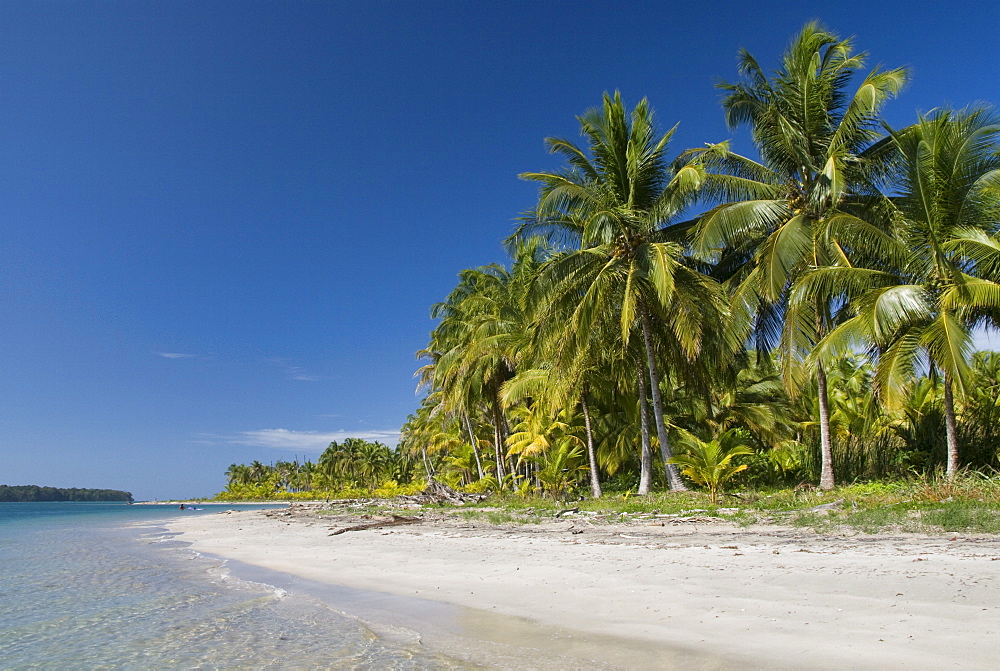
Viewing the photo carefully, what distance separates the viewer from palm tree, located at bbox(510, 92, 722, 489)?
14.4 metres

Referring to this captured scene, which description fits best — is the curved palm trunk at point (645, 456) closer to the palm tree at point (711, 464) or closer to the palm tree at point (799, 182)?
the palm tree at point (711, 464)

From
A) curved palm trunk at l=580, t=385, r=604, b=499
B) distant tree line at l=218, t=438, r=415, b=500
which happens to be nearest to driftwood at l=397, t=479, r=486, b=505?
curved palm trunk at l=580, t=385, r=604, b=499

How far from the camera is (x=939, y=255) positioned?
33.3 ft

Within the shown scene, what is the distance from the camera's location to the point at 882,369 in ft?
35.6

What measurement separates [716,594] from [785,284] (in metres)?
10.9

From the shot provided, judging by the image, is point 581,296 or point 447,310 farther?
point 447,310

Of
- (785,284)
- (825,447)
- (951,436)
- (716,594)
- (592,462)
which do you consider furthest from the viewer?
(592,462)

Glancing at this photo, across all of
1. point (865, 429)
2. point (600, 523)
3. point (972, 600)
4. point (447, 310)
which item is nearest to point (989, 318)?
point (865, 429)

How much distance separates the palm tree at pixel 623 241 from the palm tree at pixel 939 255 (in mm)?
3951

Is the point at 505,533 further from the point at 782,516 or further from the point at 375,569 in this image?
the point at 782,516

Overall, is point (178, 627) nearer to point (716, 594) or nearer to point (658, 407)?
point (716, 594)

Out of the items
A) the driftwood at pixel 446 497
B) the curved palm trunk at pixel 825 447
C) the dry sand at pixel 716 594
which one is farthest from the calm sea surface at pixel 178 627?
the curved palm trunk at pixel 825 447

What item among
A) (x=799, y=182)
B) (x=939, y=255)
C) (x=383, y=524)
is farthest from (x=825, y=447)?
(x=383, y=524)

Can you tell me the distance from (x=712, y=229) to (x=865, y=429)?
22.9 feet
